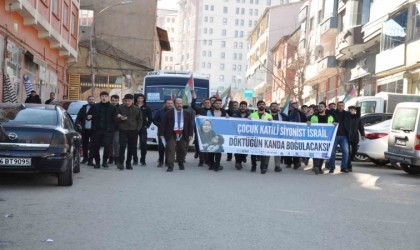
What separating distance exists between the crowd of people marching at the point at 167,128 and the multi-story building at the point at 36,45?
7820mm

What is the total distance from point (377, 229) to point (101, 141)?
25.7 ft

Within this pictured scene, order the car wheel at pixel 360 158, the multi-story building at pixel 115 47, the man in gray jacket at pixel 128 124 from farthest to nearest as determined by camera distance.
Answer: the multi-story building at pixel 115 47, the car wheel at pixel 360 158, the man in gray jacket at pixel 128 124

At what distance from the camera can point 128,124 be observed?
12.8m

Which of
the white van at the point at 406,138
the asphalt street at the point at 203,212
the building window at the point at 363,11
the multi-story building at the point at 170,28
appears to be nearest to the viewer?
the asphalt street at the point at 203,212

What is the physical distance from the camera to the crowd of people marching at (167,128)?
41.9 ft

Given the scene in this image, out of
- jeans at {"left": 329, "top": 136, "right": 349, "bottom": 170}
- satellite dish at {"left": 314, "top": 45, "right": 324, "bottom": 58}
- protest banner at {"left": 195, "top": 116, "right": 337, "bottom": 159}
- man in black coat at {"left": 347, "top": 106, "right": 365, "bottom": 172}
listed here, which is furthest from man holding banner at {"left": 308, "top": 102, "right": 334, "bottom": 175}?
satellite dish at {"left": 314, "top": 45, "right": 324, "bottom": 58}

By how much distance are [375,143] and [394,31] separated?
45.0ft

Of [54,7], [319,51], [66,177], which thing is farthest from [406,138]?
[319,51]

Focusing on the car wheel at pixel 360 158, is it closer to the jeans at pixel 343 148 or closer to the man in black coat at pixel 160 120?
the jeans at pixel 343 148

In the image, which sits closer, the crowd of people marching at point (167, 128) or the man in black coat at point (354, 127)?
the crowd of people marching at point (167, 128)

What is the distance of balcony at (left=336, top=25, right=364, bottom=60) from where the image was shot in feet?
109

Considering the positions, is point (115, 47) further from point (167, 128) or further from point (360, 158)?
point (167, 128)

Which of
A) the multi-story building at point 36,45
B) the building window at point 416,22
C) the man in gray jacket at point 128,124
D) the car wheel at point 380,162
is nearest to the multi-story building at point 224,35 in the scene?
the multi-story building at point 36,45

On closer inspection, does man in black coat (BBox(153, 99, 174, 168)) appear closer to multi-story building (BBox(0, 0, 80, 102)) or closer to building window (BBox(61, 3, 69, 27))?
multi-story building (BBox(0, 0, 80, 102))
